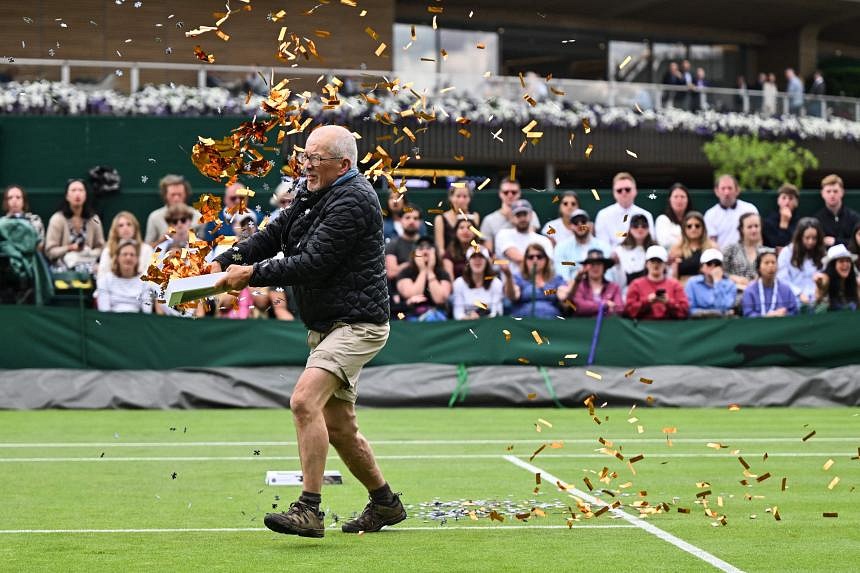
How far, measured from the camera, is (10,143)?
2206cm

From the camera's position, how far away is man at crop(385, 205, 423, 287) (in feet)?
54.7

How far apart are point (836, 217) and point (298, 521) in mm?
13370

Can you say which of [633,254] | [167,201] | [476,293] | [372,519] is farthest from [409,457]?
[167,201]

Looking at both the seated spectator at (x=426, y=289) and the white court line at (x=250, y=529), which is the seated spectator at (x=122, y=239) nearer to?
the seated spectator at (x=426, y=289)

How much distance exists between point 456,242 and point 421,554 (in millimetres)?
10021

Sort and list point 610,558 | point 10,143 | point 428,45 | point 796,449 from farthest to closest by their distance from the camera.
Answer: point 428,45 → point 10,143 → point 796,449 → point 610,558

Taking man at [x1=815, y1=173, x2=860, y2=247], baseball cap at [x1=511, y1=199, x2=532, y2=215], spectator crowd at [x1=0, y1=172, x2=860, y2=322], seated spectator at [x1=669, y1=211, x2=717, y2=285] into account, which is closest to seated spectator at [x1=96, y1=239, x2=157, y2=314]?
spectator crowd at [x1=0, y1=172, x2=860, y2=322]

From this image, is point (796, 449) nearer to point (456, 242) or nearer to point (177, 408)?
point (456, 242)

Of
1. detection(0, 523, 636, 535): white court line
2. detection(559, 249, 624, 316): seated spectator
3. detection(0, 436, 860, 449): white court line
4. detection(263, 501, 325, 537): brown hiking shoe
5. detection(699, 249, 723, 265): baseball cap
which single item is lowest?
detection(0, 436, 860, 449): white court line

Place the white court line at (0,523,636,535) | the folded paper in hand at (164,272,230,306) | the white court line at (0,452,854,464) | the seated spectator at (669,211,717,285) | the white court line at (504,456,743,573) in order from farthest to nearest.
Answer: the seated spectator at (669,211,717,285) → the white court line at (0,452,854,464) → the white court line at (0,523,636,535) → the folded paper in hand at (164,272,230,306) → the white court line at (504,456,743,573)

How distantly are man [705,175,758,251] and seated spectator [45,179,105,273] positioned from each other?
7.66 m

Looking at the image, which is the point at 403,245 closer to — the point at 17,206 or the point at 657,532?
the point at 17,206

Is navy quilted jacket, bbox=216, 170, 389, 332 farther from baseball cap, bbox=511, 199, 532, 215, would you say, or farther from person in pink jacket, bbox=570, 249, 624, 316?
baseball cap, bbox=511, 199, 532, 215

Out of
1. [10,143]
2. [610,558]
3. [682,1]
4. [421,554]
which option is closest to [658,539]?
[610,558]
